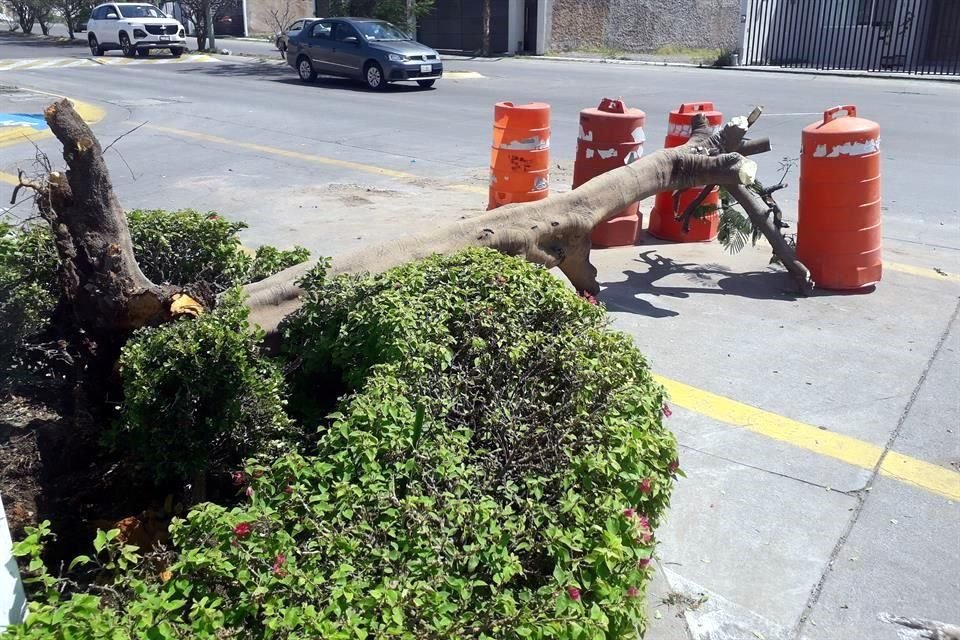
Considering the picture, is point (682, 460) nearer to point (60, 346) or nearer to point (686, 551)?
point (686, 551)

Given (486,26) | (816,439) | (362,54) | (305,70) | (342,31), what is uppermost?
(486,26)

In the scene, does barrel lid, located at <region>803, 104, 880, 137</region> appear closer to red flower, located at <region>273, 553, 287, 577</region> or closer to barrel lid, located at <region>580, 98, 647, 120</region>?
barrel lid, located at <region>580, 98, 647, 120</region>

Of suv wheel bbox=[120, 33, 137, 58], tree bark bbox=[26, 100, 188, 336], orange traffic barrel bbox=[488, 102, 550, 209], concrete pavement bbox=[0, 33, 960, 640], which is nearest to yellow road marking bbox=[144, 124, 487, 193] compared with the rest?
concrete pavement bbox=[0, 33, 960, 640]

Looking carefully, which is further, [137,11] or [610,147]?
[137,11]

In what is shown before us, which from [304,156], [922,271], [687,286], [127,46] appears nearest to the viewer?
[687,286]

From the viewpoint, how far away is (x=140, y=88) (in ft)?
72.3

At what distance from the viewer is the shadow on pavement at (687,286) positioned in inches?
266

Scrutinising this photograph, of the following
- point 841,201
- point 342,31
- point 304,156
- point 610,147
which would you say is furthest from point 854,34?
point 841,201

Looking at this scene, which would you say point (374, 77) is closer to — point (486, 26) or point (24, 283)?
point (486, 26)

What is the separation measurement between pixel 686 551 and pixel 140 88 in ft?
70.7

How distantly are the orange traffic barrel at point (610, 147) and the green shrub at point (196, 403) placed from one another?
16.1 ft

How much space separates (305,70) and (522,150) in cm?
1683

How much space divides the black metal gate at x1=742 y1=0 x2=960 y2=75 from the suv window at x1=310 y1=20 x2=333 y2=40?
46.6 ft

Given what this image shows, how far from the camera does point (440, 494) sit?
274cm
